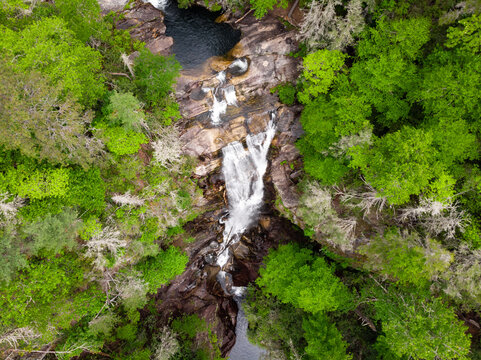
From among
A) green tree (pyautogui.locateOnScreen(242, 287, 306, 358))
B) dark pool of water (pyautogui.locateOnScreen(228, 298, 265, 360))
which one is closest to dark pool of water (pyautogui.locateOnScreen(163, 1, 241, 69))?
green tree (pyautogui.locateOnScreen(242, 287, 306, 358))

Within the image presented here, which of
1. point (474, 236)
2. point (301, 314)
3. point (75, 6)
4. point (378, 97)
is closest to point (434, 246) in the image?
point (474, 236)

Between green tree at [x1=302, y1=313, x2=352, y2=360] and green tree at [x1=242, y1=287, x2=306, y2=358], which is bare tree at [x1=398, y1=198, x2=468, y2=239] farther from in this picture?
green tree at [x1=242, y1=287, x2=306, y2=358]

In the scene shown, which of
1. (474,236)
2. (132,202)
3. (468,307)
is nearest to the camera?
(474,236)

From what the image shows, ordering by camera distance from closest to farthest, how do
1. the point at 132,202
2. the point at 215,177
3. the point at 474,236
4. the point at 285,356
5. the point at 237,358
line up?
the point at 474,236, the point at 132,202, the point at 285,356, the point at 215,177, the point at 237,358

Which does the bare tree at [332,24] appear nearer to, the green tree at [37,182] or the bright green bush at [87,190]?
the bright green bush at [87,190]

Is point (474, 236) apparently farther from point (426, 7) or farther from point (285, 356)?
point (285, 356)

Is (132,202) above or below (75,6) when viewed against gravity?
below

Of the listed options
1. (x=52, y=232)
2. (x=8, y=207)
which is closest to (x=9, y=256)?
(x=52, y=232)
